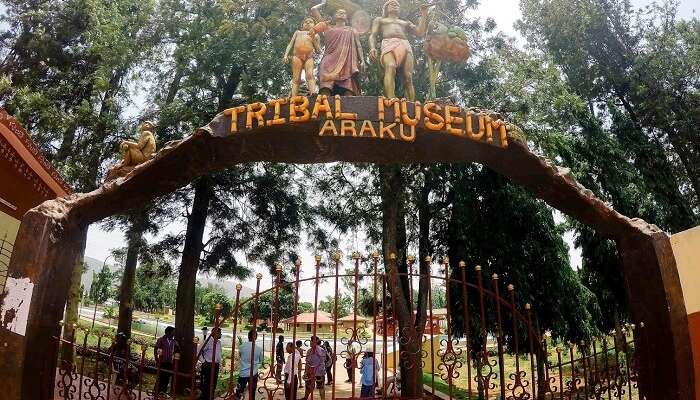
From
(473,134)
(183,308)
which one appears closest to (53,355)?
(473,134)

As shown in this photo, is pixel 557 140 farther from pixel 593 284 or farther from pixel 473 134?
pixel 473 134

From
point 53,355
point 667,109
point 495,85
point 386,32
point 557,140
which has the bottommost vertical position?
point 53,355

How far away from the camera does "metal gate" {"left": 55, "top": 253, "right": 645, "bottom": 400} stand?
4465 mm

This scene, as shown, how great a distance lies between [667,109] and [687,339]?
12.7 meters

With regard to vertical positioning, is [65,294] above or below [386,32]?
below

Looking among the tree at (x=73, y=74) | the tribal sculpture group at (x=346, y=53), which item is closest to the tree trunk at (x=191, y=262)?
the tree at (x=73, y=74)

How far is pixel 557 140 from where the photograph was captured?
11.3 meters

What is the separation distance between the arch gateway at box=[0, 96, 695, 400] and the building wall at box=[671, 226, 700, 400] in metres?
0.06

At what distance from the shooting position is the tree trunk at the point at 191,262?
40.7 feet

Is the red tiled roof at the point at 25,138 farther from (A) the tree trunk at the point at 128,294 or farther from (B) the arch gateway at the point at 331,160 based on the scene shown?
(A) the tree trunk at the point at 128,294

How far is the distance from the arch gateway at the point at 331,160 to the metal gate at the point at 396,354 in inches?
11.1

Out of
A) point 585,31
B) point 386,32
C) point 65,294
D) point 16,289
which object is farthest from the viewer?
point 585,31

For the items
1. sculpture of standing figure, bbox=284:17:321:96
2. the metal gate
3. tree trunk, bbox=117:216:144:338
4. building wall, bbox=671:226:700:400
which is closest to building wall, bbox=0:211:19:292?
the metal gate

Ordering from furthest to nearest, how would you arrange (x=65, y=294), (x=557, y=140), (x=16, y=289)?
(x=557, y=140), (x=65, y=294), (x=16, y=289)
